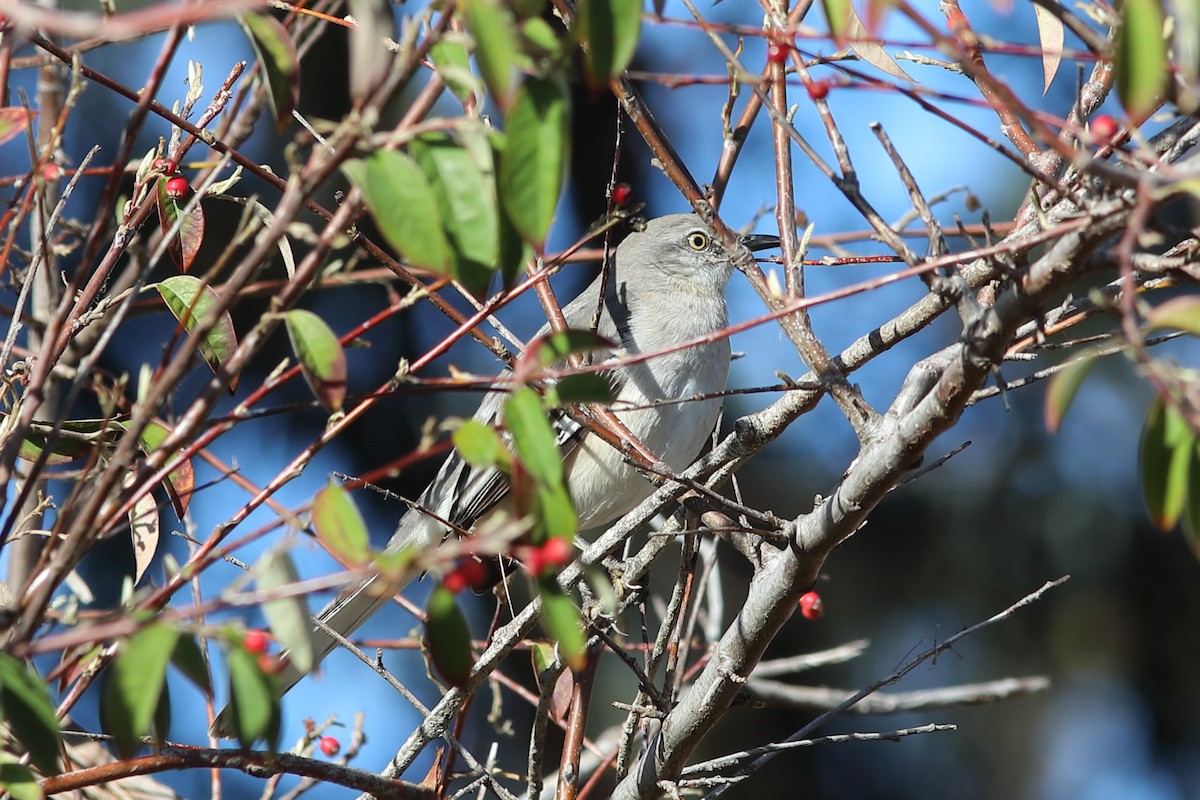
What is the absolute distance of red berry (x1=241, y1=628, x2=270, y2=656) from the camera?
160cm

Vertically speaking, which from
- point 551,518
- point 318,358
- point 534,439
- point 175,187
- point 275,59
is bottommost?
point 551,518

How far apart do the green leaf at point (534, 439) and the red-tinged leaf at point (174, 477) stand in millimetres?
1318

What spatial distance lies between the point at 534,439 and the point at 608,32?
1.75ft

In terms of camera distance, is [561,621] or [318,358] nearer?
[561,621]

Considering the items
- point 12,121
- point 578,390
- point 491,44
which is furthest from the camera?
point 12,121

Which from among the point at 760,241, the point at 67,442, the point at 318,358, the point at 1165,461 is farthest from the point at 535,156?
the point at 760,241

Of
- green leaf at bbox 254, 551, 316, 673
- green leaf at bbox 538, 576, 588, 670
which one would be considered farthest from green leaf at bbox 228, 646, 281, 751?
green leaf at bbox 538, 576, 588, 670

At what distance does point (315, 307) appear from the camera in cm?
760

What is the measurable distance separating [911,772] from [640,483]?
4.98 meters

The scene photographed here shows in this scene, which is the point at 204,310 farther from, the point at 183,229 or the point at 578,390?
the point at 578,390

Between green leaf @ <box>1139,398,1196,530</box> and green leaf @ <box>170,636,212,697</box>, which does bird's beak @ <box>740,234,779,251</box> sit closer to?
green leaf @ <box>1139,398,1196,530</box>

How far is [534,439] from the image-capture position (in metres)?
1.55

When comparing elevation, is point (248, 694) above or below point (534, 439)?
below

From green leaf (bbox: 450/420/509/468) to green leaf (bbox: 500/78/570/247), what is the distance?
30cm
